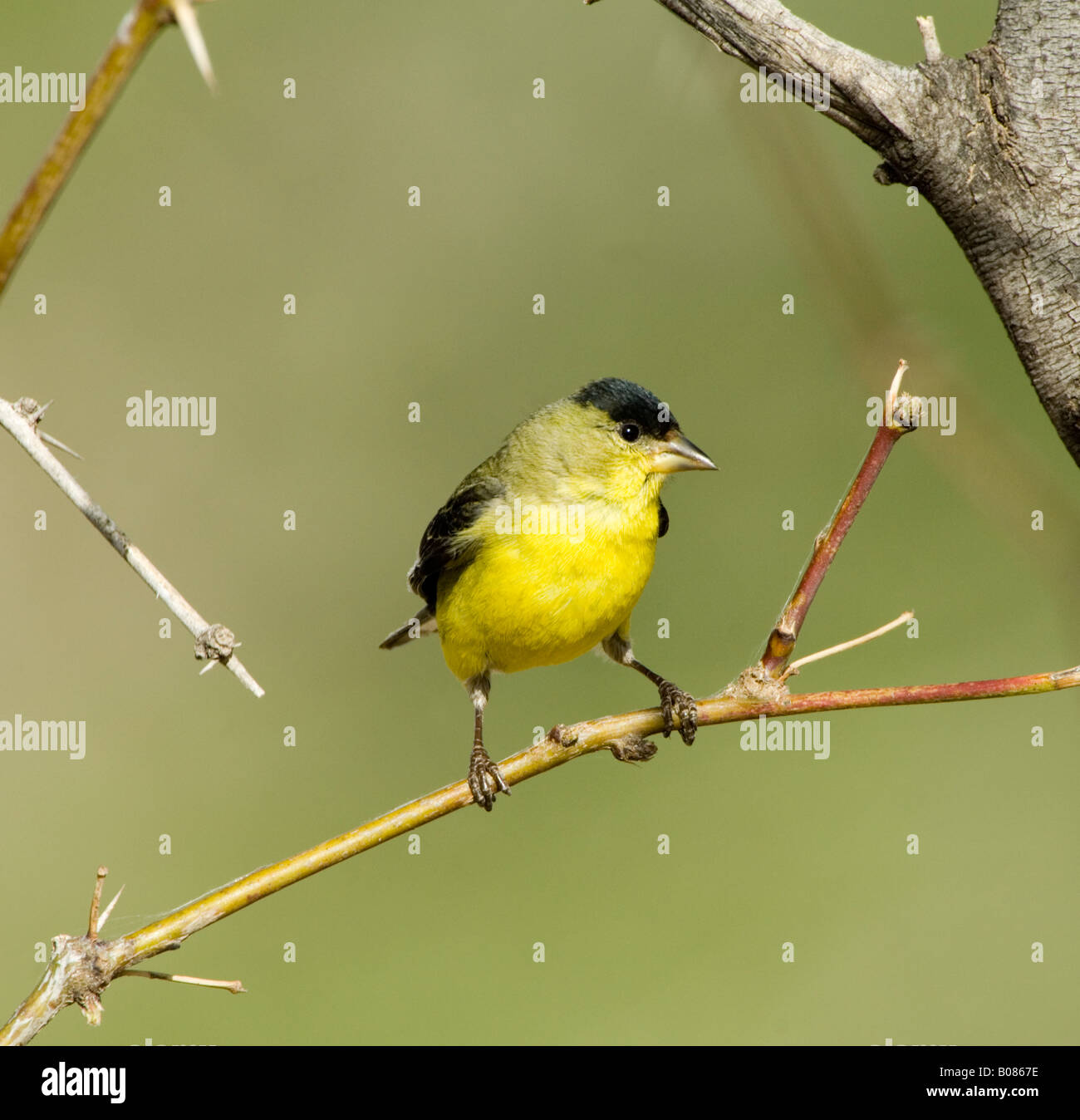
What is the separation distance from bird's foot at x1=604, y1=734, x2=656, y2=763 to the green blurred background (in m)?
4.45

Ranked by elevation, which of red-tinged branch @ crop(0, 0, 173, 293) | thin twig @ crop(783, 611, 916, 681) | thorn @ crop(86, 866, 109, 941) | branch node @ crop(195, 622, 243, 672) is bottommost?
thorn @ crop(86, 866, 109, 941)

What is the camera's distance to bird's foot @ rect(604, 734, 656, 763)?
2.22m

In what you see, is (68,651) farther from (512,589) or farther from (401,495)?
(512,589)

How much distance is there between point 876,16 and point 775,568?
3144 mm

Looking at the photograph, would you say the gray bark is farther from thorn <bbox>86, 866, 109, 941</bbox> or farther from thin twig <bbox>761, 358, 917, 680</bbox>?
thorn <bbox>86, 866, 109, 941</bbox>

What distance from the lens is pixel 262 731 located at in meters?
7.39

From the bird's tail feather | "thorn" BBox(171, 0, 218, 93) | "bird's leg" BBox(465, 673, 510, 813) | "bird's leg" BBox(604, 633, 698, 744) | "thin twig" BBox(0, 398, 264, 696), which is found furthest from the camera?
the bird's tail feather

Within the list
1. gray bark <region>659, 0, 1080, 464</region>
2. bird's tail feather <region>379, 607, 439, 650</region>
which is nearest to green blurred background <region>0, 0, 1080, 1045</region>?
bird's tail feather <region>379, 607, 439, 650</region>

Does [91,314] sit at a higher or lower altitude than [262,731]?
higher

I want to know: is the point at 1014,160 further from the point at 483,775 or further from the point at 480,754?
the point at 480,754

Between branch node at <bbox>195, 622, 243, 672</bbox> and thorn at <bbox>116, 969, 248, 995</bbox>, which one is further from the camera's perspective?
thorn at <bbox>116, 969, 248, 995</bbox>

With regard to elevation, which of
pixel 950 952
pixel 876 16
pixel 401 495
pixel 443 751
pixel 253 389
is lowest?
pixel 950 952

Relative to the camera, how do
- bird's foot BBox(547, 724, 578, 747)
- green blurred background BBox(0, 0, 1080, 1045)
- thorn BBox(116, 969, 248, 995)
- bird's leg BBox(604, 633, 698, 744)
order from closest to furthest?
1. thorn BBox(116, 969, 248, 995)
2. bird's foot BBox(547, 724, 578, 747)
3. bird's leg BBox(604, 633, 698, 744)
4. green blurred background BBox(0, 0, 1080, 1045)

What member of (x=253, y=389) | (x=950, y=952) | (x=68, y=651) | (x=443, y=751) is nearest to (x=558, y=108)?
(x=253, y=389)
